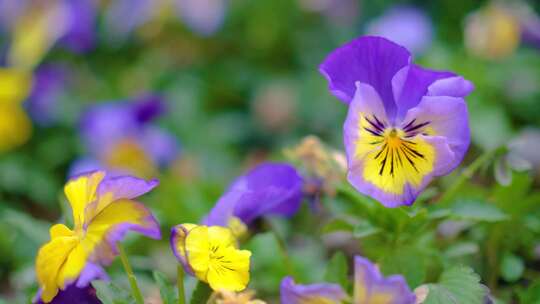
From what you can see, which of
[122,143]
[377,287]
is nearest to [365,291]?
[377,287]

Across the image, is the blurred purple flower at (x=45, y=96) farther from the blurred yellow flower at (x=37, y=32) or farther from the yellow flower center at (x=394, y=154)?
the yellow flower center at (x=394, y=154)

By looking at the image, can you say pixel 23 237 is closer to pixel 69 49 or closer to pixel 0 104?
pixel 0 104

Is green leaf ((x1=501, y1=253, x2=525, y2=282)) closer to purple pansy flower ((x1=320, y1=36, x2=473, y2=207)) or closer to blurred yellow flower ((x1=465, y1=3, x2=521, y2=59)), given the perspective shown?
purple pansy flower ((x1=320, y1=36, x2=473, y2=207))

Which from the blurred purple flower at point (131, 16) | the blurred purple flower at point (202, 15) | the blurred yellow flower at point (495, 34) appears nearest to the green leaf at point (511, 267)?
the blurred yellow flower at point (495, 34)

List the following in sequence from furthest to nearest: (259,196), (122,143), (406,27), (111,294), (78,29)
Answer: (78,29)
(406,27)
(122,143)
(259,196)
(111,294)

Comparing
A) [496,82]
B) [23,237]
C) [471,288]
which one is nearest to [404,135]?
[471,288]

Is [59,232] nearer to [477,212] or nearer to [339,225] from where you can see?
[339,225]

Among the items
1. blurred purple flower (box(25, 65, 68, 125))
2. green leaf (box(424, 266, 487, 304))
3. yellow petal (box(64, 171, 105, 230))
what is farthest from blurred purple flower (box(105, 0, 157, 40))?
green leaf (box(424, 266, 487, 304))
